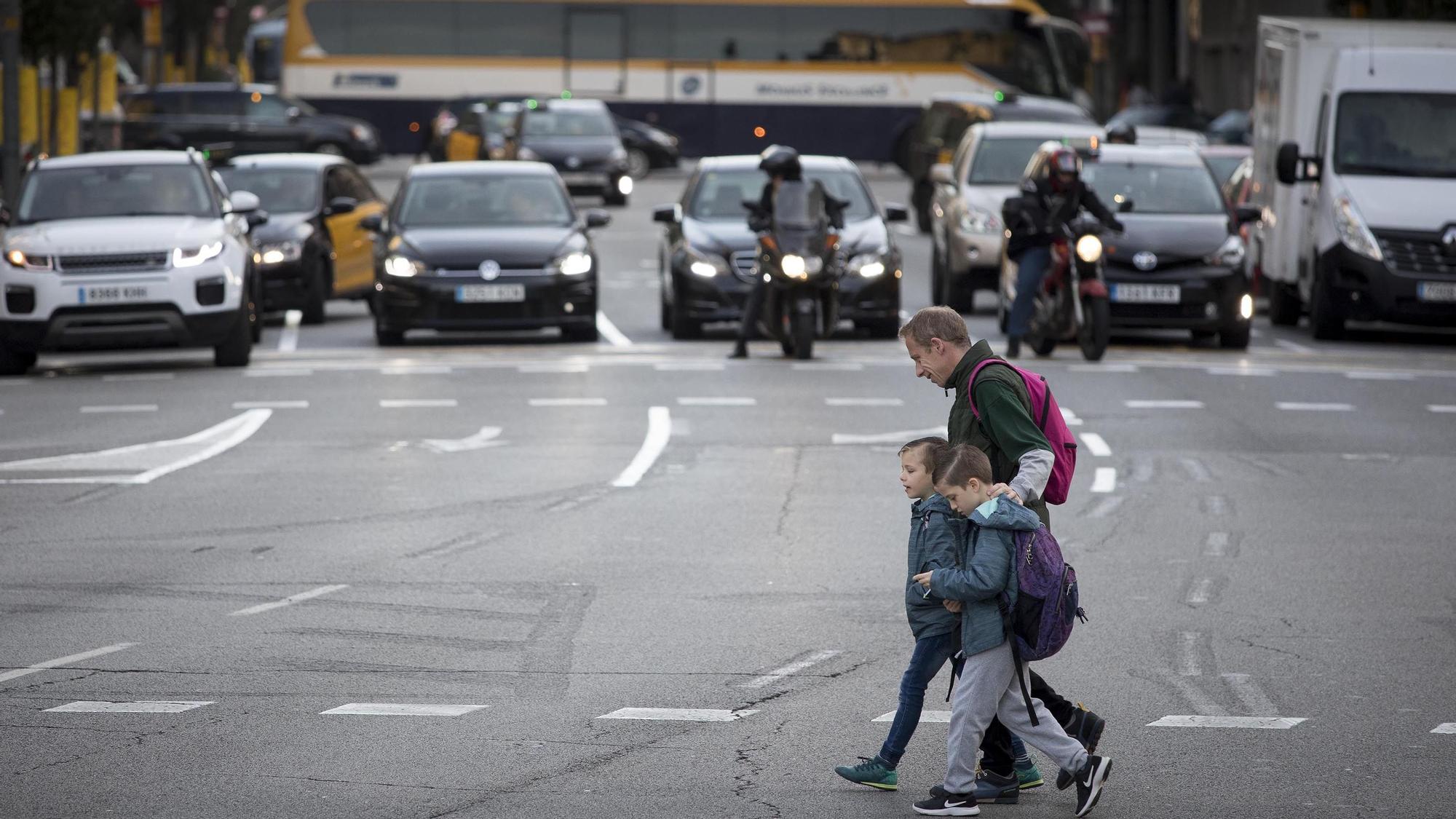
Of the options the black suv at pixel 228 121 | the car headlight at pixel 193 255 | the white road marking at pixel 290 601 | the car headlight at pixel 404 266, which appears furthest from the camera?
the black suv at pixel 228 121

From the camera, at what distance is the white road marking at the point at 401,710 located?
7.77 meters

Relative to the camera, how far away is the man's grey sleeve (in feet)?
21.6

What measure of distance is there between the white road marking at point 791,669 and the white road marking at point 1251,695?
136 cm

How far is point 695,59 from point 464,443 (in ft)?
132

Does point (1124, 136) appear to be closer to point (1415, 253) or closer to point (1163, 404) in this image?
point (1415, 253)

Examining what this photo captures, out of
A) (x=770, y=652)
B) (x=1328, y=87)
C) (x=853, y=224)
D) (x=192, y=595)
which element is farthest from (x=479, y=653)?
(x=1328, y=87)

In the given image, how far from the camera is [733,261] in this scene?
22109 millimetres

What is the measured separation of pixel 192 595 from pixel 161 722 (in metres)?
2.40

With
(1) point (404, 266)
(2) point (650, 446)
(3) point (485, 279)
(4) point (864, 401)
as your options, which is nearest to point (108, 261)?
(1) point (404, 266)

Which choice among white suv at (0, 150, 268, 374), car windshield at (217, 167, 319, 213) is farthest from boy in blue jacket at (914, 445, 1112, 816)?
car windshield at (217, 167, 319, 213)

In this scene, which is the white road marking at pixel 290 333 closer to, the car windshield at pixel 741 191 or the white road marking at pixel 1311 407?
the car windshield at pixel 741 191

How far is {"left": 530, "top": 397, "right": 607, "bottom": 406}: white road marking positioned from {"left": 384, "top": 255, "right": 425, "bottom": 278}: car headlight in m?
4.44

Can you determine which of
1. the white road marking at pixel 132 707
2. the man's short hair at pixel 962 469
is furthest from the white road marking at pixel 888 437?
the man's short hair at pixel 962 469

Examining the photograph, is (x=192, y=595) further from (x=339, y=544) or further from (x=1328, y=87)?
(x=1328, y=87)
